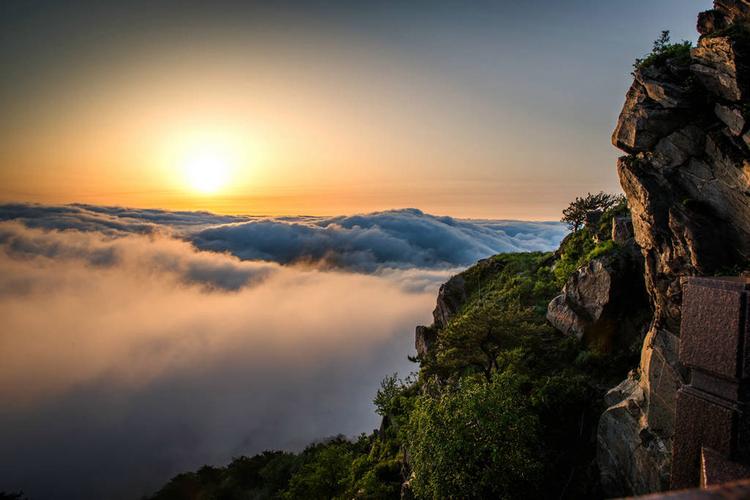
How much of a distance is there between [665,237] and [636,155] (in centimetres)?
446

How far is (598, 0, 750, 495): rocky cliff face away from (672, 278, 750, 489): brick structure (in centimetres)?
823

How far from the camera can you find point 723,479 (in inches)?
189

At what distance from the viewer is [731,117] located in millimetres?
12578

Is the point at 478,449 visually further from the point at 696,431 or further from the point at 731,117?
the point at 731,117

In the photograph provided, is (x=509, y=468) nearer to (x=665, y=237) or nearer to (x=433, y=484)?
(x=433, y=484)

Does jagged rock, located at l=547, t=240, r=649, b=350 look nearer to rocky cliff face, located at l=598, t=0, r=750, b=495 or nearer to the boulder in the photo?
rocky cliff face, located at l=598, t=0, r=750, b=495

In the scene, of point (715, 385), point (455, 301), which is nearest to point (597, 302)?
point (715, 385)

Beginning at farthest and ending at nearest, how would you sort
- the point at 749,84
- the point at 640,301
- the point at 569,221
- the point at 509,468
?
1. the point at 569,221
2. the point at 640,301
3. the point at 509,468
4. the point at 749,84

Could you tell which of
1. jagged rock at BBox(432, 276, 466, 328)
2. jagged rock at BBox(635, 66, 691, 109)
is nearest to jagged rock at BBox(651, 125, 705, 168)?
Answer: jagged rock at BBox(635, 66, 691, 109)

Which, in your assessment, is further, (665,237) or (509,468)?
(665,237)

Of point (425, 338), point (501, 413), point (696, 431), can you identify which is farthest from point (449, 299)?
point (696, 431)

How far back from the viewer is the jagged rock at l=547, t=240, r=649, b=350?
19.9 metres

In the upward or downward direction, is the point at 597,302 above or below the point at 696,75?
below

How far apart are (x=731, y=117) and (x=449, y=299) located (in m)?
31.8
